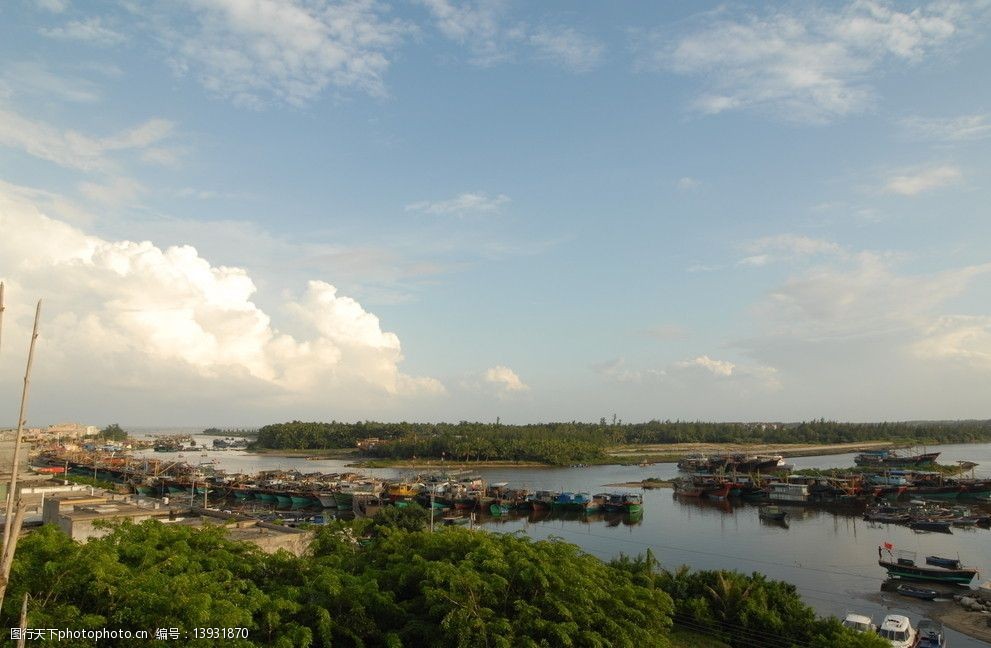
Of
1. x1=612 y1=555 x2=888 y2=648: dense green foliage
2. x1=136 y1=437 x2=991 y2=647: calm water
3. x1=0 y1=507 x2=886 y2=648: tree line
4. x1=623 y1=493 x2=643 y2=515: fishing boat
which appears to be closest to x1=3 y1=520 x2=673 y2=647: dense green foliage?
x1=0 y1=507 x2=886 y2=648: tree line

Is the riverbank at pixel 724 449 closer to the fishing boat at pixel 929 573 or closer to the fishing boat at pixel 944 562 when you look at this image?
the fishing boat at pixel 944 562

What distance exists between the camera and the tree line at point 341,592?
8.97m

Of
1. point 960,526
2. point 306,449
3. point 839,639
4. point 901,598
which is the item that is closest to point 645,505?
point 960,526

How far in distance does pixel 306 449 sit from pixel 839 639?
13628 cm

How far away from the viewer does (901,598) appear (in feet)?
89.9

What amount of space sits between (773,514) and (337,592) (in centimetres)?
4647

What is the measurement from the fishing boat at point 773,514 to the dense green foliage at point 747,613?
104 ft

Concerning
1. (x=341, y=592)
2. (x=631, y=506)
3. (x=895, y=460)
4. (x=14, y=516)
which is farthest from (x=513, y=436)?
(x=14, y=516)

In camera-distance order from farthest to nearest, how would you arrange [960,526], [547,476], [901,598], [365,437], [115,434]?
[115,434]
[365,437]
[547,476]
[960,526]
[901,598]

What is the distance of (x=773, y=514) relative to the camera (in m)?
49.2

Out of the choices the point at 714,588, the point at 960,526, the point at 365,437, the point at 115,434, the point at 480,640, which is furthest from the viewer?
the point at 115,434

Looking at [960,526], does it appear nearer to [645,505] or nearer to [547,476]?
[645,505]

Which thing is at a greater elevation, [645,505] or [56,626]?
[56,626]

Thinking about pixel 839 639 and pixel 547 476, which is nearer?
pixel 839 639
